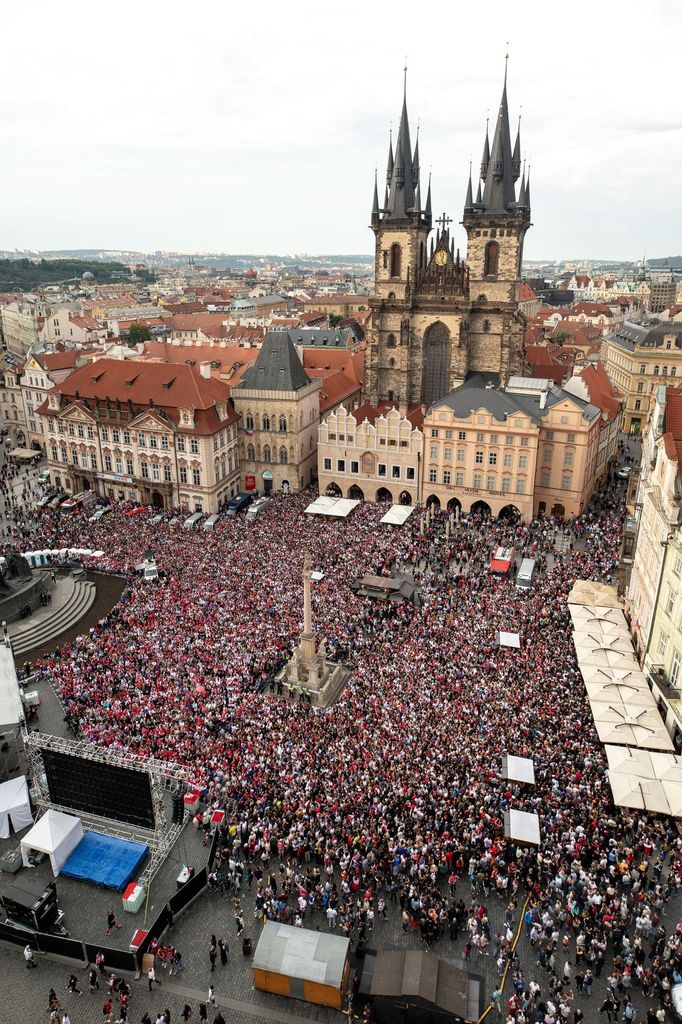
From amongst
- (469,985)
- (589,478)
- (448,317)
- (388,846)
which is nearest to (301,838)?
(388,846)

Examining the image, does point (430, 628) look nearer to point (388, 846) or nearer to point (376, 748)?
point (376, 748)

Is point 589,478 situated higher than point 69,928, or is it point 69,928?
point 589,478

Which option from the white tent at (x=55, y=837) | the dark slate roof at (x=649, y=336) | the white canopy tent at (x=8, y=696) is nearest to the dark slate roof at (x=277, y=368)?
the white canopy tent at (x=8, y=696)

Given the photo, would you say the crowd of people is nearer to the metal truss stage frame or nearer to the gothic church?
the metal truss stage frame

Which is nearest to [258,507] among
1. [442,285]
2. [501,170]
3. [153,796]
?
[442,285]

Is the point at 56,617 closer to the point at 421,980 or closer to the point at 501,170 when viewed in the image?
the point at 421,980

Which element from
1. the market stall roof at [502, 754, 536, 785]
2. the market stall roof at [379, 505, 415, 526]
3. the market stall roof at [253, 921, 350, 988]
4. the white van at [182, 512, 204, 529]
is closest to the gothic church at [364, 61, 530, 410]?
the market stall roof at [379, 505, 415, 526]
